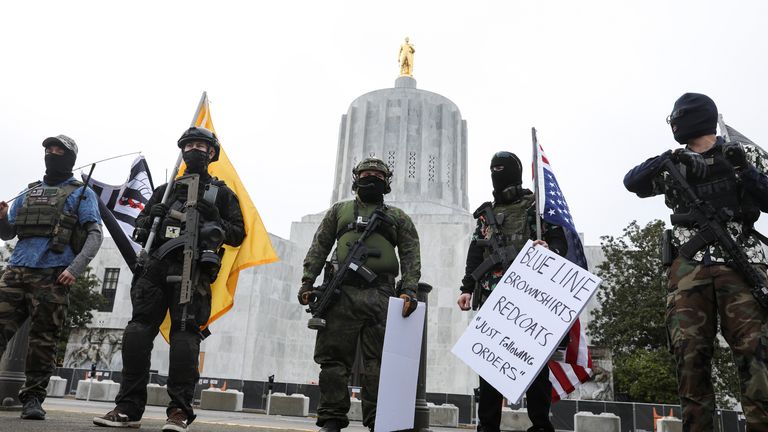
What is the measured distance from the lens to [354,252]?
432 centimetres

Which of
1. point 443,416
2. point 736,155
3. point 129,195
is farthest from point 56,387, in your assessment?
point 736,155

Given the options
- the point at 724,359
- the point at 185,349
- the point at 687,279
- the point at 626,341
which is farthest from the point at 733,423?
the point at 185,349

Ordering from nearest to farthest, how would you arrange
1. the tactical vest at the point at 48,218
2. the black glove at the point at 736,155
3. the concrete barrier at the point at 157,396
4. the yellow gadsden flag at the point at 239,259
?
the black glove at the point at 736,155
the tactical vest at the point at 48,218
the yellow gadsden flag at the point at 239,259
the concrete barrier at the point at 157,396

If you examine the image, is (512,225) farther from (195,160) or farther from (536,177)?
(195,160)

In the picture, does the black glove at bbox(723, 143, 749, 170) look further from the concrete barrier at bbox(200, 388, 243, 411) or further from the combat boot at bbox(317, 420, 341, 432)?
the concrete barrier at bbox(200, 388, 243, 411)

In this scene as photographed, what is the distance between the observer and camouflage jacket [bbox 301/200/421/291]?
446 cm

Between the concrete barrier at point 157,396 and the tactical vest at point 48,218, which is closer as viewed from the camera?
the tactical vest at point 48,218

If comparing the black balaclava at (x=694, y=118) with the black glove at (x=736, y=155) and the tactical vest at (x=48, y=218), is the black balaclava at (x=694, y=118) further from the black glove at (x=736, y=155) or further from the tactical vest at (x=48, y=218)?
the tactical vest at (x=48, y=218)

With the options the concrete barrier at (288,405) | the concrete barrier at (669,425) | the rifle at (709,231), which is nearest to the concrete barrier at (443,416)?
the concrete barrier at (288,405)

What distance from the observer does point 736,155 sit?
11.0 feet

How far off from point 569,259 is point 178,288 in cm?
306

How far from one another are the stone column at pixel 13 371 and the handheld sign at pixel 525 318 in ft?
14.2

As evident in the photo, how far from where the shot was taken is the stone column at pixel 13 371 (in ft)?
17.9

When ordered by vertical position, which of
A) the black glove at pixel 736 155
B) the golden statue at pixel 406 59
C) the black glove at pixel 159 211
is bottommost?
the black glove at pixel 159 211
